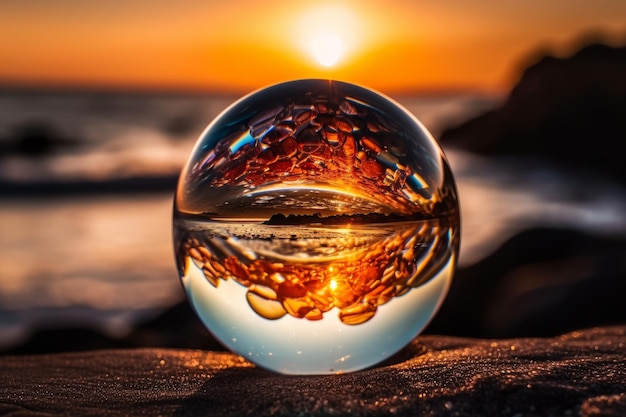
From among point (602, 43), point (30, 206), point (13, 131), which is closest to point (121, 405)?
point (30, 206)

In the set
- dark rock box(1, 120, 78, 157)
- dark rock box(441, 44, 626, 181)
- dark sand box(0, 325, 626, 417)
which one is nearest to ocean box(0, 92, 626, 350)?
dark rock box(1, 120, 78, 157)

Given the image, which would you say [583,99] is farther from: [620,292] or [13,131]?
[620,292]

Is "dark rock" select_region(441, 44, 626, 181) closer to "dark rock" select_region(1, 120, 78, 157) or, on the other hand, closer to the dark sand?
"dark rock" select_region(1, 120, 78, 157)

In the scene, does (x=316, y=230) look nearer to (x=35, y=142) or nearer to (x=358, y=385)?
(x=358, y=385)

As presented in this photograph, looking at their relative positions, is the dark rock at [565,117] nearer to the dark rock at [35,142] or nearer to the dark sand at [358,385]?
the dark rock at [35,142]

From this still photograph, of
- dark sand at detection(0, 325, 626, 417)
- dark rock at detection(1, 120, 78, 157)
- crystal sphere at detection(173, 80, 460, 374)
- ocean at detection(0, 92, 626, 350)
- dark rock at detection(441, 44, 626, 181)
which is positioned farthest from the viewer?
dark rock at detection(441, 44, 626, 181)

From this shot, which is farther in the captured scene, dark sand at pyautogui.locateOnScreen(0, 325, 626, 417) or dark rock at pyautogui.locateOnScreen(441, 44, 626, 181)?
dark rock at pyautogui.locateOnScreen(441, 44, 626, 181)
